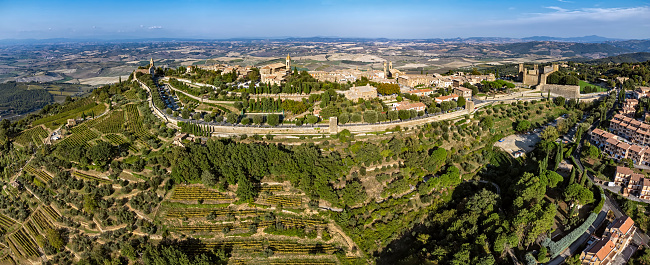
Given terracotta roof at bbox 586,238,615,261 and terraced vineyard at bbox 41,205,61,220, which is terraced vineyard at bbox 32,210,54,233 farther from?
terracotta roof at bbox 586,238,615,261

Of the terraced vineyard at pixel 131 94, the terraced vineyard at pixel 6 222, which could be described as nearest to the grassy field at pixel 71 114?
the terraced vineyard at pixel 131 94

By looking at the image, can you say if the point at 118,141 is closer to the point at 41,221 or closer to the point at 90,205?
the point at 90,205

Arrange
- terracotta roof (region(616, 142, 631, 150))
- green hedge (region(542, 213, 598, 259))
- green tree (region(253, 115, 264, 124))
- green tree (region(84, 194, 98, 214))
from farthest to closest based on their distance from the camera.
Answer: green tree (region(253, 115, 264, 124)) < terracotta roof (region(616, 142, 631, 150)) < green tree (region(84, 194, 98, 214)) < green hedge (region(542, 213, 598, 259))

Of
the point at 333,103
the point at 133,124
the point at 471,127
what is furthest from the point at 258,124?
the point at 471,127

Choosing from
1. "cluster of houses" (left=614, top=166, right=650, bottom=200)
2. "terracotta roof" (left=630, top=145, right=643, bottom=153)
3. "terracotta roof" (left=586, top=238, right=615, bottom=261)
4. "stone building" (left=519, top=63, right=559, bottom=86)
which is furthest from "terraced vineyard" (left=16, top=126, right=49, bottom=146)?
"stone building" (left=519, top=63, right=559, bottom=86)

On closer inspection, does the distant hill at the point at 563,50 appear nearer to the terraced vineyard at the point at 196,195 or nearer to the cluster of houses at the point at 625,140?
the cluster of houses at the point at 625,140

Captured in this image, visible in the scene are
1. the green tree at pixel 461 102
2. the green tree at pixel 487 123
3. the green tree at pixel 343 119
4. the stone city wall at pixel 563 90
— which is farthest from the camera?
the stone city wall at pixel 563 90
